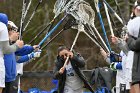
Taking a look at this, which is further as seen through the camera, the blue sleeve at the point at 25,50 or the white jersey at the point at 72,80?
the white jersey at the point at 72,80

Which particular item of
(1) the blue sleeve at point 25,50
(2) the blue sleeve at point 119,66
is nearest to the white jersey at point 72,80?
(2) the blue sleeve at point 119,66

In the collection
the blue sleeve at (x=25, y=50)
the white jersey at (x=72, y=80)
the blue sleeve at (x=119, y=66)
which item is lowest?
the white jersey at (x=72, y=80)

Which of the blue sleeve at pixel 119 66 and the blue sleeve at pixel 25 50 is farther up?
the blue sleeve at pixel 25 50

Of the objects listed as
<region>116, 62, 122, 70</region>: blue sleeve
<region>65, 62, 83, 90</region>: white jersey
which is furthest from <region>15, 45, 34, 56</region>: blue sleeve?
<region>116, 62, 122, 70</region>: blue sleeve

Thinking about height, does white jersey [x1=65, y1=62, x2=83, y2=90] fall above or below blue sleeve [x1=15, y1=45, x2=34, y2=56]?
below

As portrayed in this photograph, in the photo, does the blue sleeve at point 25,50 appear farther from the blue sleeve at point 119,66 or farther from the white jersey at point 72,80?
the blue sleeve at point 119,66

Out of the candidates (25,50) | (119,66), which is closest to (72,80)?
(119,66)

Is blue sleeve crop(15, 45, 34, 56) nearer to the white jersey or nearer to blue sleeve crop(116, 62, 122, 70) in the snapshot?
the white jersey

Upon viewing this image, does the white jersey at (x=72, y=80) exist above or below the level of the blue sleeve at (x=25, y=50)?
below

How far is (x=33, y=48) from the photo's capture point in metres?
8.87

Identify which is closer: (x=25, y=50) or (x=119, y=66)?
(x=25, y=50)

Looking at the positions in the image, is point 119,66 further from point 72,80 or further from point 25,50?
point 25,50

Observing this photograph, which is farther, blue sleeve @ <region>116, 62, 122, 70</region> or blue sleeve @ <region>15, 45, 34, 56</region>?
blue sleeve @ <region>116, 62, 122, 70</region>

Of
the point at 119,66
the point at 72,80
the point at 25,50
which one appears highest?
the point at 25,50
